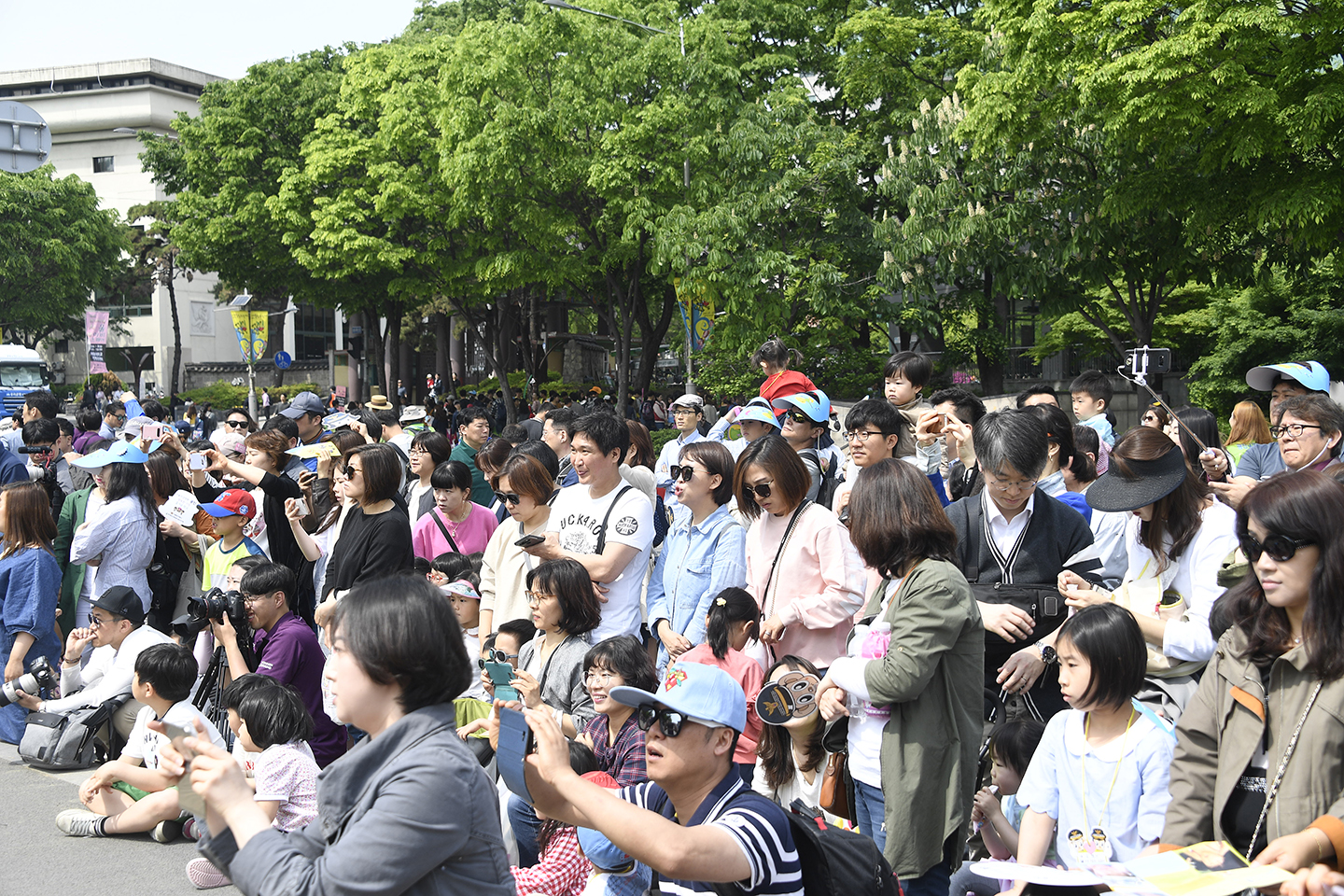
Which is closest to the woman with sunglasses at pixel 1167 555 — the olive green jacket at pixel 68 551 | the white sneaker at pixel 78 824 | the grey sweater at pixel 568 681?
the grey sweater at pixel 568 681

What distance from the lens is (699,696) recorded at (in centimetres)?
264

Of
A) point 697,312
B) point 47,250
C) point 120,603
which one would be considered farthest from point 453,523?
point 47,250

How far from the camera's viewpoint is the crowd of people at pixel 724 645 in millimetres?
2406

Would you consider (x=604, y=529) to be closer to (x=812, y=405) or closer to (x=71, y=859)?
(x=812, y=405)

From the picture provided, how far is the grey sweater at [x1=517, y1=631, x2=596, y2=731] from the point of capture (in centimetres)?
470

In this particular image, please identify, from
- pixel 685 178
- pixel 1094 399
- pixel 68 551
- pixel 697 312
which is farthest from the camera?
pixel 685 178

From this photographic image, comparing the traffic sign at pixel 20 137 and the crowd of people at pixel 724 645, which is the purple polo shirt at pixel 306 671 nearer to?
Answer: the crowd of people at pixel 724 645

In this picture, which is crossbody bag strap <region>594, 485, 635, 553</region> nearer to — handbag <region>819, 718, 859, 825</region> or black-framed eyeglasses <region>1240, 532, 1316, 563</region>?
handbag <region>819, 718, 859, 825</region>

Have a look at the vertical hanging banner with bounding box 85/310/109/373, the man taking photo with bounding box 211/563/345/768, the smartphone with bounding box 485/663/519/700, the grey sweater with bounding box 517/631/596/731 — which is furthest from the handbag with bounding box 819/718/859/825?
the vertical hanging banner with bounding box 85/310/109/373

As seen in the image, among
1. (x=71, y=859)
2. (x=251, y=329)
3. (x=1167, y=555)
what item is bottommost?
(x=71, y=859)

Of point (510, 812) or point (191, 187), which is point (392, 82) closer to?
point (191, 187)

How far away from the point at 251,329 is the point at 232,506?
23.9 meters

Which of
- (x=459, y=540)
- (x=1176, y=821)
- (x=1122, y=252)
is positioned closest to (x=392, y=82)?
(x=1122, y=252)

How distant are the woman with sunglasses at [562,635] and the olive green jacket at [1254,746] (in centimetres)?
257
